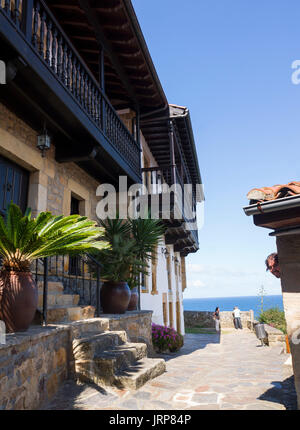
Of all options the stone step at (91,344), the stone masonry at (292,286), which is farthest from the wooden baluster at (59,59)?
the stone masonry at (292,286)

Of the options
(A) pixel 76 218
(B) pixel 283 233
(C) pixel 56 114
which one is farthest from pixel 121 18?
(B) pixel 283 233

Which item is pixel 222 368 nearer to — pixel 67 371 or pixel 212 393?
pixel 212 393

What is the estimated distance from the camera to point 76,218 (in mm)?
3949

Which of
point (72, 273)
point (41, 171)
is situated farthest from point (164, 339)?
point (41, 171)

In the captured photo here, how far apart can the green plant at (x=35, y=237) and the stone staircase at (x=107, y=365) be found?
1.40m

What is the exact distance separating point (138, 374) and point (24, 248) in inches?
89.6

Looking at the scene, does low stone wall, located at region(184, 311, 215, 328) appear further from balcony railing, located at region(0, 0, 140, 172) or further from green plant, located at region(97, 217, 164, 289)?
green plant, located at region(97, 217, 164, 289)

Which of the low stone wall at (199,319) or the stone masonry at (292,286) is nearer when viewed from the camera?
the stone masonry at (292,286)

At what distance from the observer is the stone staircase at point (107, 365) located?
424cm

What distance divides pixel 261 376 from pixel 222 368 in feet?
3.66

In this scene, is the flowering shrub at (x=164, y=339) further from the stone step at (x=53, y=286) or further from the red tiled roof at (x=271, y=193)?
the red tiled roof at (x=271, y=193)

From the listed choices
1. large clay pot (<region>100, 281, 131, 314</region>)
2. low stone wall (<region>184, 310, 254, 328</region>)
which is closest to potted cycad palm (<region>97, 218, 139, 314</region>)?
large clay pot (<region>100, 281, 131, 314</region>)

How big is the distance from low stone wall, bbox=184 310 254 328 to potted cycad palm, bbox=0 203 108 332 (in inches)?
839

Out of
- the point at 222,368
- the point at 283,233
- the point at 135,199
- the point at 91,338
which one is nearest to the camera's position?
the point at 283,233
